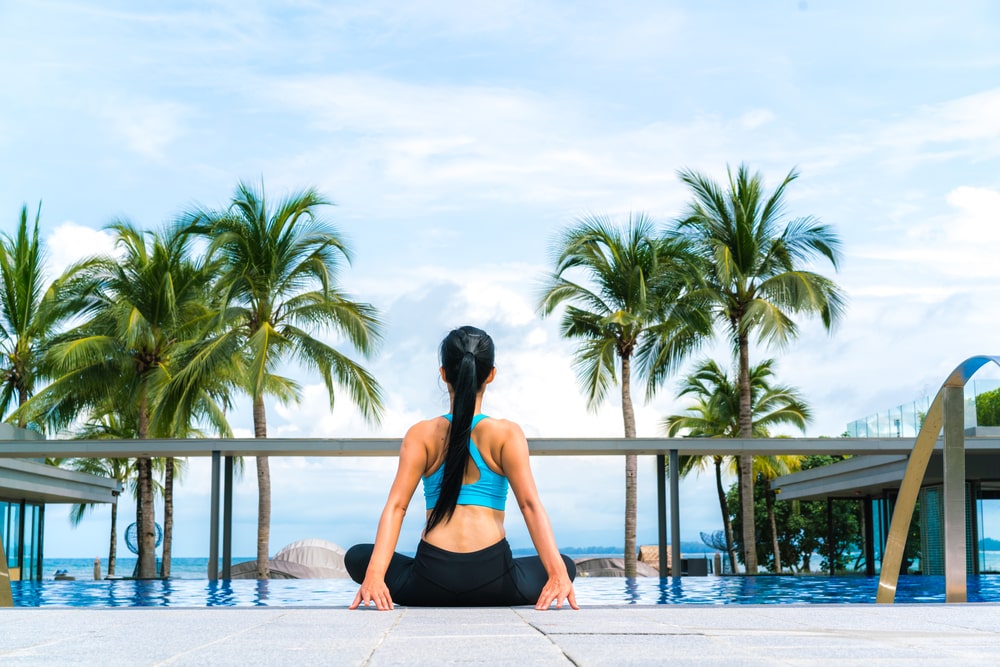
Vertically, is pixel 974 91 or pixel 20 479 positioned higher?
pixel 974 91

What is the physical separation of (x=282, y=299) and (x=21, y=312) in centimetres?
839

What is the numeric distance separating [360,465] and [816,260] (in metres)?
11.9

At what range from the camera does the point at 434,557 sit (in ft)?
17.8

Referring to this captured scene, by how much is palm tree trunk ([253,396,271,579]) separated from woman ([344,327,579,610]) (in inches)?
722

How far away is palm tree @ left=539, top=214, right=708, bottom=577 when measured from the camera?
1008 inches

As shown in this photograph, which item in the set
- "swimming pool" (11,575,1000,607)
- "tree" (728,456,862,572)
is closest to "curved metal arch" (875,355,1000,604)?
"swimming pool" (11,575,1000,607)

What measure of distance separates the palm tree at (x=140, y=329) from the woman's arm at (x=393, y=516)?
20282 mm

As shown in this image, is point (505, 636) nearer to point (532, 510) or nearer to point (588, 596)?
point (532, 510)

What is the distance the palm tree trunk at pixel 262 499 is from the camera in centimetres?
2333

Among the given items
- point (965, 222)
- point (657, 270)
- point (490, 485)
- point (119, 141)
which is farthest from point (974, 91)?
point (490, 485)

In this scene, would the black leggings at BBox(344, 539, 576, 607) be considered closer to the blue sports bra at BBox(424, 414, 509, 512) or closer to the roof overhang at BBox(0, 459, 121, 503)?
the blue sports bra at BBox(424, 414, 509, 512)

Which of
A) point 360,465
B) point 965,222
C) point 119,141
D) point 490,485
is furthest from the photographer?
point 965,222

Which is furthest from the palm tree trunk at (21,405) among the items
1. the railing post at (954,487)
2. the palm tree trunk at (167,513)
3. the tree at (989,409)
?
the railing post at (954,487)

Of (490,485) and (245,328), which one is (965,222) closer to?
(245,328)
